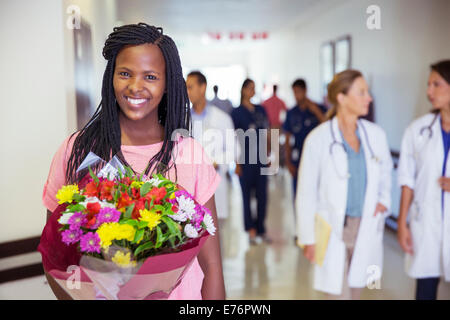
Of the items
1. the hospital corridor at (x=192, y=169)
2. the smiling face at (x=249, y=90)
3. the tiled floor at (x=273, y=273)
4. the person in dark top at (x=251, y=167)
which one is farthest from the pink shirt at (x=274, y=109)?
the smiling face at (x=249, y=90)

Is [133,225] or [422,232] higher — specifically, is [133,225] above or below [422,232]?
above

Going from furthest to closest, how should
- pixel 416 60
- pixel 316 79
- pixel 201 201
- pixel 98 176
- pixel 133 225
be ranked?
pixel 316 79 < pixel 416 60 < pixel 201 201 < pixel 98 176 < pixel 133 225

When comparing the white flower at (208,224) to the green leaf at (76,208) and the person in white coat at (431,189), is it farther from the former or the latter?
the person in white coat at (431,189)

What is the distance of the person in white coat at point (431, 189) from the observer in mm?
2928


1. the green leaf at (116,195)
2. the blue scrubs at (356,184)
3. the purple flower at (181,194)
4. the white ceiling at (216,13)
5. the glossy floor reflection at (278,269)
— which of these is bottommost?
the glossy floor reflection at (278,269)

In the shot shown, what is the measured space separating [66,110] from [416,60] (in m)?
3.76

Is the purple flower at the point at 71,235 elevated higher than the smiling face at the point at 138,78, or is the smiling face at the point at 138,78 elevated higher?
the smiling face at the point at 138,78

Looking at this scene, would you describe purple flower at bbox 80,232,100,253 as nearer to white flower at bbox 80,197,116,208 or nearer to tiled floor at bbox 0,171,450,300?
white flower at bbox 80,197,116,208

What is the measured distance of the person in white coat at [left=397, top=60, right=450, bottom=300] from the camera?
2928mm

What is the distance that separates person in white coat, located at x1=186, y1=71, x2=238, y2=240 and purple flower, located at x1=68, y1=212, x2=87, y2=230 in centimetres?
309

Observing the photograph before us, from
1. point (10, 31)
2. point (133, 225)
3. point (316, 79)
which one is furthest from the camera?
point (316, 79)

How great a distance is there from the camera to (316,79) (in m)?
10.1
